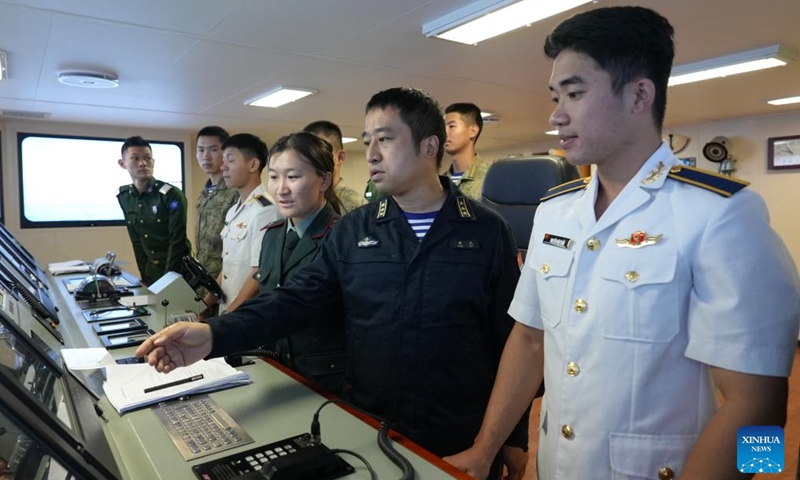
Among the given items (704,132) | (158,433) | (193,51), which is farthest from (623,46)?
(704,132)

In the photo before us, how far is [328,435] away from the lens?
A: 1.10 m

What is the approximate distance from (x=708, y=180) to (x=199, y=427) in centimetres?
115

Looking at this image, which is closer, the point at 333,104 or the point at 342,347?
the point at 342,347

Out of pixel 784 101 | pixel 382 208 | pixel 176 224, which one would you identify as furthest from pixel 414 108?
pixel 784 101

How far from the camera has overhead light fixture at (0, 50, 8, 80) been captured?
3709 mm

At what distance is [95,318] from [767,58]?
184 inches

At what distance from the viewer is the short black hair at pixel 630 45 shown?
94 cm

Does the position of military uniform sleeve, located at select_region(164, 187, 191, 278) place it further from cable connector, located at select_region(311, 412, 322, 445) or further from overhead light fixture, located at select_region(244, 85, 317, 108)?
cable connector, located at select_region(311, 412, 322, 445)

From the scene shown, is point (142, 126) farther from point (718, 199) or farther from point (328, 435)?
point (718, 199)

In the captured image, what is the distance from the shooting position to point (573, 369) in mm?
983

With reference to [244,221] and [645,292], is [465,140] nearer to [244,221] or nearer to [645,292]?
[244,221]

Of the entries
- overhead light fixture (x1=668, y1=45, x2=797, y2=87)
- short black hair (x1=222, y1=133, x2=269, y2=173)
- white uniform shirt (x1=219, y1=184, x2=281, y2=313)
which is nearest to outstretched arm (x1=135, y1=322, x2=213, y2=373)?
white uniform shirt (x1=219, y1=184, x2=281, y2=313)

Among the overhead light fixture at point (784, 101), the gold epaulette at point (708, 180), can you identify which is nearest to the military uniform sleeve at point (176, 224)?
the gold epaulette at point (708, 180)

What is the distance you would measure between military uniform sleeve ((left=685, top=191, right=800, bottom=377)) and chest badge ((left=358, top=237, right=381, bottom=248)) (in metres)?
0.82
